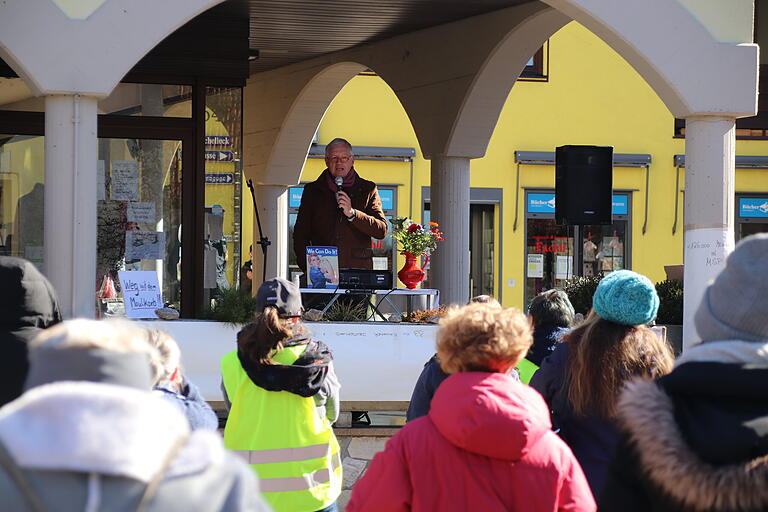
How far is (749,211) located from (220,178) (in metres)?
12.9

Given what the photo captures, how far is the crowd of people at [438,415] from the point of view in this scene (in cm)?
166

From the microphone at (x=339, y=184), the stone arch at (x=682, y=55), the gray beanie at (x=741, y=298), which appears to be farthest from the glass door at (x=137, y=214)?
the gray beanie at (x=741, y=298)

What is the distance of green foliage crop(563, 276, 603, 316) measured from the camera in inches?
379

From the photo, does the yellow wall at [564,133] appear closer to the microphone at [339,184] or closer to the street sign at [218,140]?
the street sign at [218,140]

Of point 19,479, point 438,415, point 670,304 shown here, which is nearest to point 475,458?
point 438,415

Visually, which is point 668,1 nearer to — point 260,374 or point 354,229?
point 354,229

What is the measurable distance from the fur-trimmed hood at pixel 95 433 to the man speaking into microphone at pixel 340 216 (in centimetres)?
689

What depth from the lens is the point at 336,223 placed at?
8977 mm

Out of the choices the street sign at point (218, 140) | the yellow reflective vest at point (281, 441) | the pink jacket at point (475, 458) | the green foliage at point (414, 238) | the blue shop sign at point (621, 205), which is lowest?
the yellow reflective vest at point (281, 441)

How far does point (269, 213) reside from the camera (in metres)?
12.9

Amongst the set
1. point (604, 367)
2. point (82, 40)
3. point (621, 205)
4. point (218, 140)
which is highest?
point (82, 40)

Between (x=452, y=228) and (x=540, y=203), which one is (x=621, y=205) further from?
(x=452, y=228)

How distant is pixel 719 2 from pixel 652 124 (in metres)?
13.0

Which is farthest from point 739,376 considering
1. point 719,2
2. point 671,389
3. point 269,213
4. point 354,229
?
point 269,213
